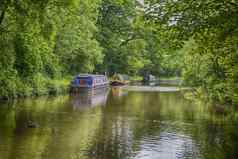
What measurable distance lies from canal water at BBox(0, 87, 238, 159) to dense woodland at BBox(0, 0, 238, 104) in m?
3.10

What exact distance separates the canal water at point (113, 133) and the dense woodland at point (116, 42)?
3105 millimetres

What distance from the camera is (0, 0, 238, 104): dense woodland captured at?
15.0 meters

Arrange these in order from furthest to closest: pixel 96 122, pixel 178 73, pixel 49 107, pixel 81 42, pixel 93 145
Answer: pixel 178 73, pixel 81 42, pixel 49 107, pixel 96 122, pixel 93 145

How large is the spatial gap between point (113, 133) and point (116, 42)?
5816 cm

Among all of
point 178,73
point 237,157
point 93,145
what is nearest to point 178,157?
point 237,157

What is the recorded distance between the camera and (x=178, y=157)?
17.0m

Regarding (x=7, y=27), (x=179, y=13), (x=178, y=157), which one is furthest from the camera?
(x=7, y=27)

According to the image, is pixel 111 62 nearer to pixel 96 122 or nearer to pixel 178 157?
pixel 96 122

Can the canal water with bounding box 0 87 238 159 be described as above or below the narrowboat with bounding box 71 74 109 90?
below

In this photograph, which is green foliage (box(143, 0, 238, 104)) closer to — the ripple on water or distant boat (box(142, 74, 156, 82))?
the ripple on water

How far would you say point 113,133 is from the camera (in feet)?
72.0

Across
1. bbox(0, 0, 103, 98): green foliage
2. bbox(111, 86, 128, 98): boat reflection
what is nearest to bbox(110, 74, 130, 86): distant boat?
bbox(111, 86, 128, 98): boat reflection

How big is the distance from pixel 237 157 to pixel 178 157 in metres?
2.32

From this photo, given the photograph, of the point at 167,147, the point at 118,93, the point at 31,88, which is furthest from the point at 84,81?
the point at 167,147
